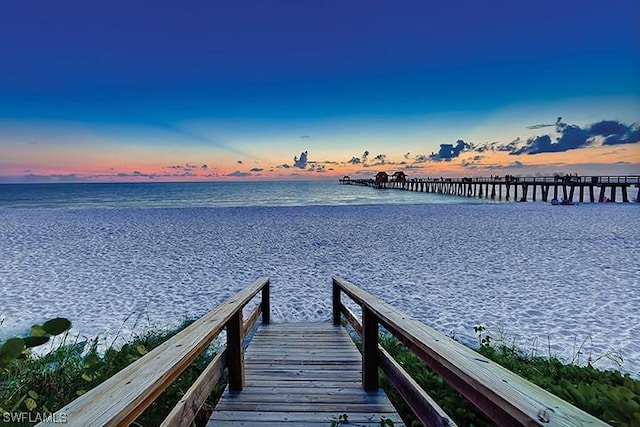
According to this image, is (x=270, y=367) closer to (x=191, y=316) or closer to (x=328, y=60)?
(x=191, y=316)

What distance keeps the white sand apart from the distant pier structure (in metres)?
27.8

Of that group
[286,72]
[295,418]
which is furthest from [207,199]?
[295,418]

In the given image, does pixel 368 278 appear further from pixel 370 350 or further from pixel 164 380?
pixel 164 380

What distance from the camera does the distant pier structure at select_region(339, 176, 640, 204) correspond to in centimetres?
4144

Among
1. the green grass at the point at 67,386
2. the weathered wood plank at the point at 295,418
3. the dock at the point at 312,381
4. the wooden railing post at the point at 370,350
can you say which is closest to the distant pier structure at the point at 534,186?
the dock at the point at 312,381

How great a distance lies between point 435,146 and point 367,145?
46.4 feet

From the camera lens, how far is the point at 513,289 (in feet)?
27.6

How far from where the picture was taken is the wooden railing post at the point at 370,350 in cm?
297

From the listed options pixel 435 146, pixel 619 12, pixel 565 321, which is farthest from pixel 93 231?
pixel 435 146

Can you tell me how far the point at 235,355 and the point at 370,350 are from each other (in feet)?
3.92

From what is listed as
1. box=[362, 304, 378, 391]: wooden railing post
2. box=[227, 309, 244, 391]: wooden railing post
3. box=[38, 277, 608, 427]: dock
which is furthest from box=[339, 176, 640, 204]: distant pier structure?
box=[227, 309, 244, 391]: wooden railing post

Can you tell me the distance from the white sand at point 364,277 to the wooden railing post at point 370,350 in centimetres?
327

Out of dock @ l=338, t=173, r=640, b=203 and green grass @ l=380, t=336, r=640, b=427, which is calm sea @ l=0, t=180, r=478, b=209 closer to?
dock @ l=338, t=173, r=640, b=203

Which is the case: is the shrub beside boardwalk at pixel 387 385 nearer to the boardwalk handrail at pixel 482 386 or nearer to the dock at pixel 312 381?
the dock at pixel 312 381
